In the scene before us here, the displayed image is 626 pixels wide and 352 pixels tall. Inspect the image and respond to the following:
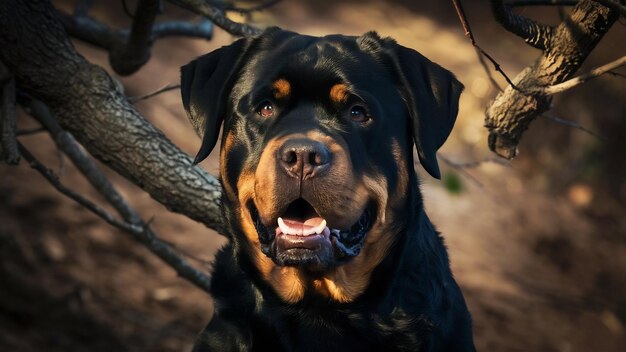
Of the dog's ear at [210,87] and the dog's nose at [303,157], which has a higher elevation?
the dog's nose at [303,157]

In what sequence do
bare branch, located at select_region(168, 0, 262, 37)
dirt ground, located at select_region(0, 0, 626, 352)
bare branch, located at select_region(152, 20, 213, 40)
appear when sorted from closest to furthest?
bare branch, located at select_region(168, 0, 262, 37) < bare branch, located at select_region(152, 20, 213, 40) < dirt ground, located at select_region(0, 0, 626, 352)

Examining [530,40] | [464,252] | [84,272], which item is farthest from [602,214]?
[530,40]

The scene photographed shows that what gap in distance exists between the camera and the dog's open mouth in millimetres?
2949

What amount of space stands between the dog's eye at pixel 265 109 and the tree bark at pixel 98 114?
761 mm

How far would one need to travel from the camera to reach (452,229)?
26.1 ft

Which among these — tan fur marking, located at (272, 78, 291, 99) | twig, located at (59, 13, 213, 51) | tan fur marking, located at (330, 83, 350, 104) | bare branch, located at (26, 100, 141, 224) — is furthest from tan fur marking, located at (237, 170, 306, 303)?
twig, located at (59, 13, 213, 51)

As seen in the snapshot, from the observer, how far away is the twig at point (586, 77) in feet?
9.62

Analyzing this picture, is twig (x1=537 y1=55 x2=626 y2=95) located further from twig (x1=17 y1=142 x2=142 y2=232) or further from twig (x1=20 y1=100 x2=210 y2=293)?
twig (x1=17 y1=142 x2=142 y2=232)

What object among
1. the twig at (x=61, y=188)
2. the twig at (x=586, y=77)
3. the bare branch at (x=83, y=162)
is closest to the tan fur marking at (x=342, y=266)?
the twig at (x=586, y=77)

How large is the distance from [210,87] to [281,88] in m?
0.31

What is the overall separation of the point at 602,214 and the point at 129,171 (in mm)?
6219

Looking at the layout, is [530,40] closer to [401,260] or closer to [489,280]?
[401,260]

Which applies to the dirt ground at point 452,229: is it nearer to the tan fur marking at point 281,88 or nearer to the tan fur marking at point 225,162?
the tan fur marking at point 225,162

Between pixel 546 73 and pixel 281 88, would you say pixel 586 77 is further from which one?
pixel 281 88
